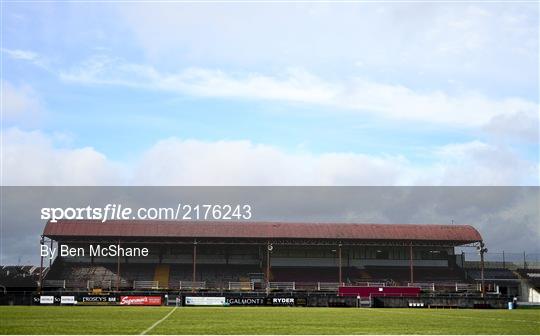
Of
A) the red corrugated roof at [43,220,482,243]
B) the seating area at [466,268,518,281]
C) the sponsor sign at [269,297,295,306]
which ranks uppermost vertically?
the red corrugated roof at [43,220,482,243]

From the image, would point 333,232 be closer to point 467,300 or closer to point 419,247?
point 419,247

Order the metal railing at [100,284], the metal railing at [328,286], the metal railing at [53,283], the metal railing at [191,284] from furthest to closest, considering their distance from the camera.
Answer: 1. the metal railing at [191,284]
2. the metal railing at [100,284]
3. the metal railing at [53,283]
4. the metal railing at [328,286]

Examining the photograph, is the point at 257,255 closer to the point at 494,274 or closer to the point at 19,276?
the point at 19,276

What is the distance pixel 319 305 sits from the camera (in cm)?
6353

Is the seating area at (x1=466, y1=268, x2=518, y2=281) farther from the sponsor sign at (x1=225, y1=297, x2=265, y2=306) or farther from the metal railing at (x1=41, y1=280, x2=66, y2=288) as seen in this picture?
the metal railing at (x1=41, y1=280, x2=66, y2=288)

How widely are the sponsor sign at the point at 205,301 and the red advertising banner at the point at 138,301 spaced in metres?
3.07

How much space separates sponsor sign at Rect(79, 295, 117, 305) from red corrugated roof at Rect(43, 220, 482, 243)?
57.3 ft

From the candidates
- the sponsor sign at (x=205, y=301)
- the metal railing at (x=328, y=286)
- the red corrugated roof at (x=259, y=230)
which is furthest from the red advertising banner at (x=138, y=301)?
the metal railing at (x=328, y=286)

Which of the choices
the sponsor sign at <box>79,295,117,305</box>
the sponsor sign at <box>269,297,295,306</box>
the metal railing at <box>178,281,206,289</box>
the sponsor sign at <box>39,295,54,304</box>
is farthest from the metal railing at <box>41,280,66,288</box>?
the sponsor sign at <box>269,297,295,306</box>

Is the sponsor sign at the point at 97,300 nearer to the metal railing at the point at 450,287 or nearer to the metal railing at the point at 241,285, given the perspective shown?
the metal railing at the point at 241,285

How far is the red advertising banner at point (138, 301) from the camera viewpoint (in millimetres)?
61466

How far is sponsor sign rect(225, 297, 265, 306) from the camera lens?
6241 cm

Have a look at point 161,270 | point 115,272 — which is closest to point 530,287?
point 161,270

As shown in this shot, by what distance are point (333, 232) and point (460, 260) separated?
22343 millimetres
